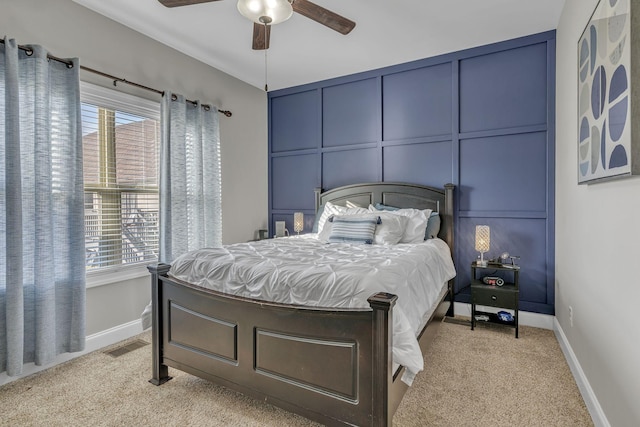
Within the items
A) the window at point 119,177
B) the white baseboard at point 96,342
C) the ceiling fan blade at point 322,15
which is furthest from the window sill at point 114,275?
the ceiling fan blade at point 322,15

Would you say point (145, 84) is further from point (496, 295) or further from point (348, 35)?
point (496, 295)

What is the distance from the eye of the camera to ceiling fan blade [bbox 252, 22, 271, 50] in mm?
2479

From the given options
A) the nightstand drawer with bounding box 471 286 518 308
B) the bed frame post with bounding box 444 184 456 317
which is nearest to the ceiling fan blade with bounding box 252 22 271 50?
the bed frame post with bounding box 444 184 456 317

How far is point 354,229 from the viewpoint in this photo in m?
3.16

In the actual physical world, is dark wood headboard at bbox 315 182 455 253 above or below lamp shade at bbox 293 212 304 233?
above

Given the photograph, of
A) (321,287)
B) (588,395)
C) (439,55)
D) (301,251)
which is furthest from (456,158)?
(321,287)

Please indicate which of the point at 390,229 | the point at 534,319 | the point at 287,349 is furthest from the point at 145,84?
the point at 534,319

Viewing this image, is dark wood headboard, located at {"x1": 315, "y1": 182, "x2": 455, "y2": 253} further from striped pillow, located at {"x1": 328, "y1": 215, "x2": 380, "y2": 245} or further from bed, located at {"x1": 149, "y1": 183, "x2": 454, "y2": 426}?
bed, located at {"x1": 149, "y1": 183, "x2": 454, "y2": 426}

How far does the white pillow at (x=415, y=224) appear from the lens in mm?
3287

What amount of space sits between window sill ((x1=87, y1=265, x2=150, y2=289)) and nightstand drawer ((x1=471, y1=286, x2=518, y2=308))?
3.14m

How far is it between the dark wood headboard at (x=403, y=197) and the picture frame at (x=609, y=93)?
151cm

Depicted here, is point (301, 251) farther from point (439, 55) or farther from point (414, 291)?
point (439, 55)

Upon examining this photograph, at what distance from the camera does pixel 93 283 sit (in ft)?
9.29

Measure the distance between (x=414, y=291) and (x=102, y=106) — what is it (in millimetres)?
2924
